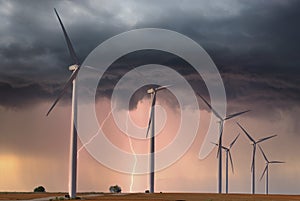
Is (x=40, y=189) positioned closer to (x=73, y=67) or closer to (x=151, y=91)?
(x=151, y=91)

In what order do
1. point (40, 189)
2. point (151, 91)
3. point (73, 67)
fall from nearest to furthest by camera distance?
point (73, 67) < point (151, 91) < point (40, 189)

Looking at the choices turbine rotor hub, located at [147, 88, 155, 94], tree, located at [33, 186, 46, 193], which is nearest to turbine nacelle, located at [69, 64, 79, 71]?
turbine rotor hub, located at [147, 88, 155, 94]

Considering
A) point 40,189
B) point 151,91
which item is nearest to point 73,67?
point 151,91

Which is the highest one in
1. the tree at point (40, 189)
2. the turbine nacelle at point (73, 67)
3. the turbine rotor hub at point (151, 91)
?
the turbine rotor hub at point (151, 91)

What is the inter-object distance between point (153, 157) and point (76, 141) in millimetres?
37188

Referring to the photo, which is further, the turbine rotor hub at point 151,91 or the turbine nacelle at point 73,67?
the turbine rotor hub at point 151,91

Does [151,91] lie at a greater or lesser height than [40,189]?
greater

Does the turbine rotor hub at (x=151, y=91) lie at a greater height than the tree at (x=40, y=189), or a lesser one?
greater

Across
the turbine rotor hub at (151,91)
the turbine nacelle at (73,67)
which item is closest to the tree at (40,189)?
the turbine rotor hub at (151,91)

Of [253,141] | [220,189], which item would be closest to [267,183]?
[253,141]

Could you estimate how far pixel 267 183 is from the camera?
178 meters

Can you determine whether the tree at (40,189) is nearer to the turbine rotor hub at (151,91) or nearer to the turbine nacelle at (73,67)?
the turbine rotor hub at (151,91)

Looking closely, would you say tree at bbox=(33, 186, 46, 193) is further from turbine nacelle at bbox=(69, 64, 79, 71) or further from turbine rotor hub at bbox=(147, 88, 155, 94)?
turbine nacelle at bbox=(69, 64, 79, 71)

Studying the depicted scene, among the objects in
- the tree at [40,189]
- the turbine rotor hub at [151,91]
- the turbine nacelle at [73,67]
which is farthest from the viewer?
the tree at [40,189]
